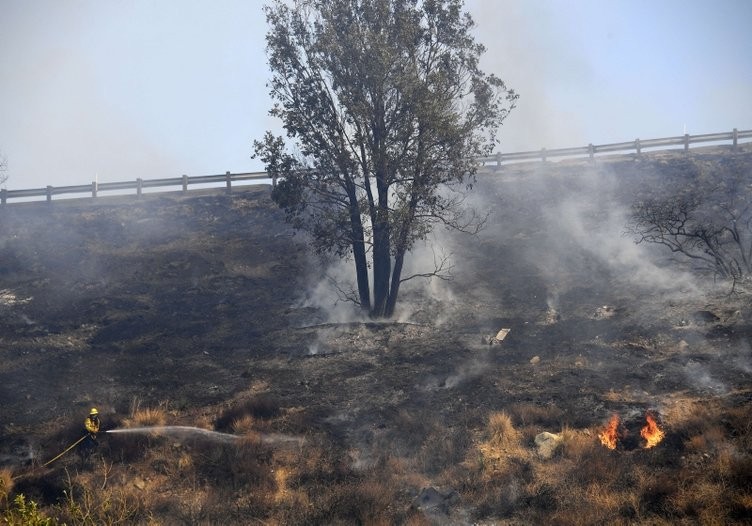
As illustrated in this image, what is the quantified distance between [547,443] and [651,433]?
220cm

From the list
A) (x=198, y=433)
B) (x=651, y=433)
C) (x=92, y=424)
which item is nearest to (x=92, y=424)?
(x=92, y=424)

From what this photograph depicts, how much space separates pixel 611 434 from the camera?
13.5 metres

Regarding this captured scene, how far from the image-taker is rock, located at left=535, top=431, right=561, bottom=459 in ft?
43.6

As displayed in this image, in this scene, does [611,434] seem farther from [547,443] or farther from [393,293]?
[393,293]

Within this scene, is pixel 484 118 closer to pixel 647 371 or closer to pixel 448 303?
pixel 448 303

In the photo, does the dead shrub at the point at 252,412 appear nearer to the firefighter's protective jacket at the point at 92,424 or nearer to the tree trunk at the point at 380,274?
the firefighter's protective jacket at the point at 92,424

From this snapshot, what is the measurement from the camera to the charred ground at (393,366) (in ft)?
40.2

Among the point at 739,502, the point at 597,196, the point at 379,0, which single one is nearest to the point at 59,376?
the point at 379,0

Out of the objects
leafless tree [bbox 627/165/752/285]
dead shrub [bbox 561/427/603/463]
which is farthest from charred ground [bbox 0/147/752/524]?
leafless tree [bbox 627/165/752/285]

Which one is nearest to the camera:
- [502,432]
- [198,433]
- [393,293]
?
[502,432]

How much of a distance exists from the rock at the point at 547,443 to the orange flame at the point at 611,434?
0.94 meters

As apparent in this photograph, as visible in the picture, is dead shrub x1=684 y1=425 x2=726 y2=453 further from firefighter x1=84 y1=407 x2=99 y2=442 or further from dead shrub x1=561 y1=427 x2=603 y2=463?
firefighter x1=84 y1=407 x2=99 y2=442

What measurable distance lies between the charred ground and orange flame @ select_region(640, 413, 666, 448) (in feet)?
0.69

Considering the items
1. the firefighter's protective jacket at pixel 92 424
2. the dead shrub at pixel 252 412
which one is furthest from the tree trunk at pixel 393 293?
the firefighter's protective jacket at pixel 92 424
